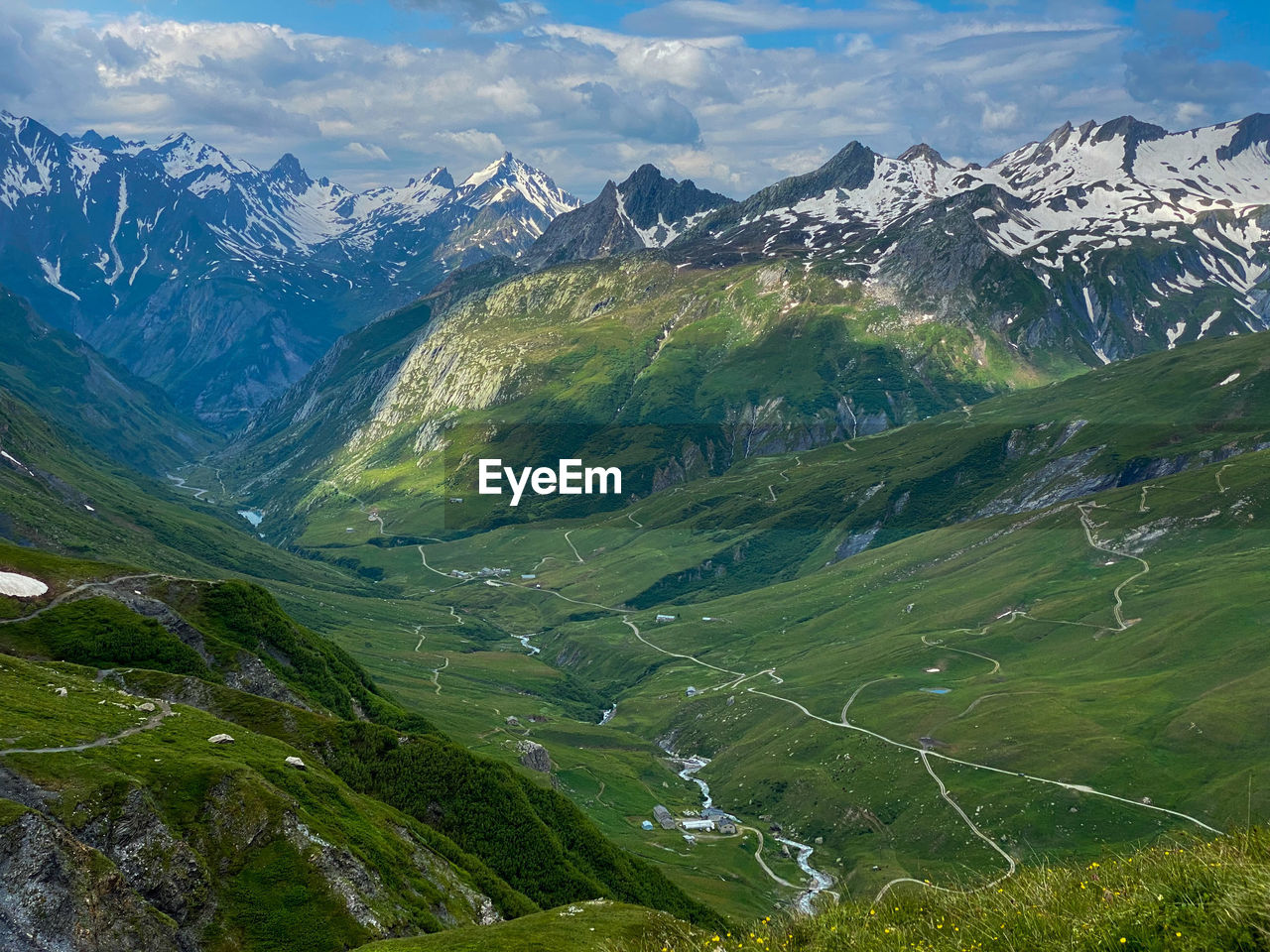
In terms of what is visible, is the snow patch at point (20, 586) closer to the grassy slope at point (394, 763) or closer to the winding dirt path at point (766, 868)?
the grassy slope at point (394, 763)

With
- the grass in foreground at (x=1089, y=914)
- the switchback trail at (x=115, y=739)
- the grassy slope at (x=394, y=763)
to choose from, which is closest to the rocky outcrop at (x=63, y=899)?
the switchback trail at (x=115, y=739)

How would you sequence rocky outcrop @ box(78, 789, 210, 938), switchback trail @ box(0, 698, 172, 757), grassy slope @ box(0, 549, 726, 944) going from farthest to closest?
grassy slope @ box(0, 549, 726, 944)
switchback trail @ box(0, 698, 172, 757)
rocky outcrop @ box(78, 789, 210, 938)

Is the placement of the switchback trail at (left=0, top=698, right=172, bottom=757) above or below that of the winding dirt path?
above

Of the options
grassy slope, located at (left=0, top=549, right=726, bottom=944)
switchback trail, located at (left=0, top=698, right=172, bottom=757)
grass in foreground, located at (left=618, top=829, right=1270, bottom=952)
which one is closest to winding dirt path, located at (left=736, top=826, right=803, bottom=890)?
grassy slope, located at (left=0, top=549, right=726, bottom=944)

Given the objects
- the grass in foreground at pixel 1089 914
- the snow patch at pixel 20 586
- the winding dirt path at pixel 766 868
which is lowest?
the winding dirt path at pixel 766 868

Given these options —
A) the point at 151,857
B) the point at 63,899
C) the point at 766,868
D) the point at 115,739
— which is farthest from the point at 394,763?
the point at 766,868

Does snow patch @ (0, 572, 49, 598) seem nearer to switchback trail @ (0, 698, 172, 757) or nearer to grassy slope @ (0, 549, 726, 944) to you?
grassy slope @ (0, 549, 726, 944)

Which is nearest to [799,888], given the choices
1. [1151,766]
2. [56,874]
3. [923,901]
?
[1151,766]

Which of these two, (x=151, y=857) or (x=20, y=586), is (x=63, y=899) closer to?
(x=151, y=857)
